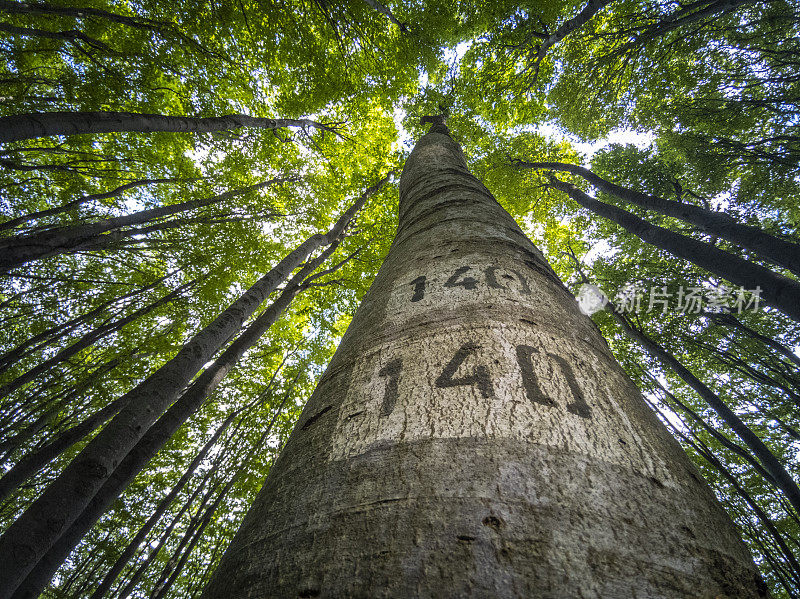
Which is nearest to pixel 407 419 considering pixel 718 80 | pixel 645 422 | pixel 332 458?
pixel 332 458

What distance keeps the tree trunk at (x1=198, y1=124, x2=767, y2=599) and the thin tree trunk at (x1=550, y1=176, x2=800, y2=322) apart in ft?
Answer: 12.0

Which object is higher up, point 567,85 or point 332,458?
point 567,85

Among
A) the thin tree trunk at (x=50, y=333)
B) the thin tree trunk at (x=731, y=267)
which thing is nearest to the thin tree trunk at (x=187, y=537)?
the thin tree trunk at (x=50, y=333)

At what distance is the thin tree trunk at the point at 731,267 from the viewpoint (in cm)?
303

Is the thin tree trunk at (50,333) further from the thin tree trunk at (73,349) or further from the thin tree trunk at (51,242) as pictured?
the thin tree trunk at (51,242)

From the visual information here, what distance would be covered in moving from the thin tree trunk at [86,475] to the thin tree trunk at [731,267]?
18.5ft

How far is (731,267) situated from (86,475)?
6222mm

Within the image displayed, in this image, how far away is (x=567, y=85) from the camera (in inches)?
294

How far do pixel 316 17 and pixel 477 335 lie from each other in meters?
7.67

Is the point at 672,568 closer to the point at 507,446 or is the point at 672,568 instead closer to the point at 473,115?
the point at 507,446

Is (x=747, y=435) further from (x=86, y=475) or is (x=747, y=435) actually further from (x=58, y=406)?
(x=58, y=406)

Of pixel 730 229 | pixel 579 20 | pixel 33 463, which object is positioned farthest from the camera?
pixel 579 20

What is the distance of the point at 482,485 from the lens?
482 millimetres

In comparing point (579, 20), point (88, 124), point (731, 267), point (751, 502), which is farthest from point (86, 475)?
point (579, 20)
